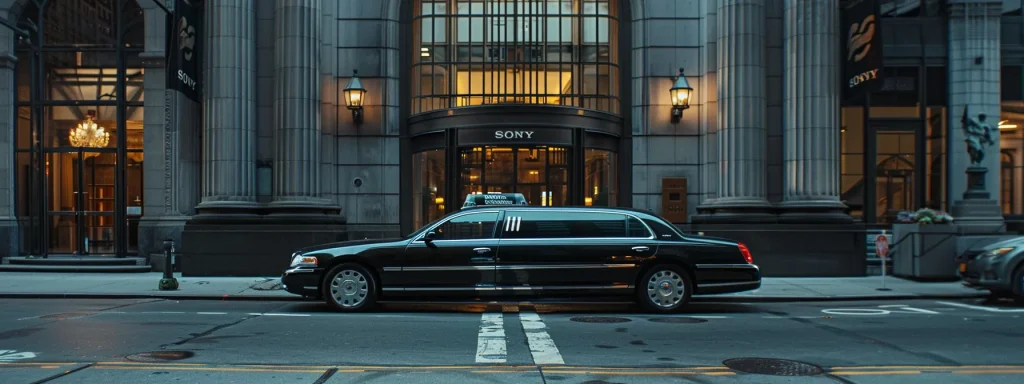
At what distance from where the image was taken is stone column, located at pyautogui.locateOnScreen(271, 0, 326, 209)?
1747 cm

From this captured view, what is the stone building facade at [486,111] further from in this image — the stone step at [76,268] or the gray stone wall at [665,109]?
the stone step at [76,268]

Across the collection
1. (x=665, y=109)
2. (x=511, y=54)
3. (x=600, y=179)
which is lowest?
(x=600, y=179)

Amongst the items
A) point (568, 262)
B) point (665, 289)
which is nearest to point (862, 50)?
point (665, 289)

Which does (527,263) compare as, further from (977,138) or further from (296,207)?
(977,138)

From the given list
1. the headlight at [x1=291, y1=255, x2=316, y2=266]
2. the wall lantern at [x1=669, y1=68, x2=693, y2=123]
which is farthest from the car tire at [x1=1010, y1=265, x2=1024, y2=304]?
the headlight at [x1=291, y1=255, x2=316, y2=266]

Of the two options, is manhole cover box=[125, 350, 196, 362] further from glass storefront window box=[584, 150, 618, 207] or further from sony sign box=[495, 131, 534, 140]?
glass storefront window box=[584, 150, 618, 207]

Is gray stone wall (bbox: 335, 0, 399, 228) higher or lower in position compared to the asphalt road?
higher

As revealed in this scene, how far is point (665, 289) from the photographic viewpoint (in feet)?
36.5

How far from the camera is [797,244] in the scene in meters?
17.1

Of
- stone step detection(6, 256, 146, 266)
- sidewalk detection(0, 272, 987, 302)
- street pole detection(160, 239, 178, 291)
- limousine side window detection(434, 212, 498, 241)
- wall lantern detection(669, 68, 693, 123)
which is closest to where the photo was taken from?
limousine side window detection(434, 212, 498, 241)

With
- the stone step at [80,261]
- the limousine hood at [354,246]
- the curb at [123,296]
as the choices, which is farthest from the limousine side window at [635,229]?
the stone step at [80,261]

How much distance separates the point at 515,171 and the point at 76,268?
1012 centimetres

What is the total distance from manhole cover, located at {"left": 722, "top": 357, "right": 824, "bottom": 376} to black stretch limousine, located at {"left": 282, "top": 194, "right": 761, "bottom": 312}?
3.81m

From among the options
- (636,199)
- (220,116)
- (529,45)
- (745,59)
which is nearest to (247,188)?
(220,116)
